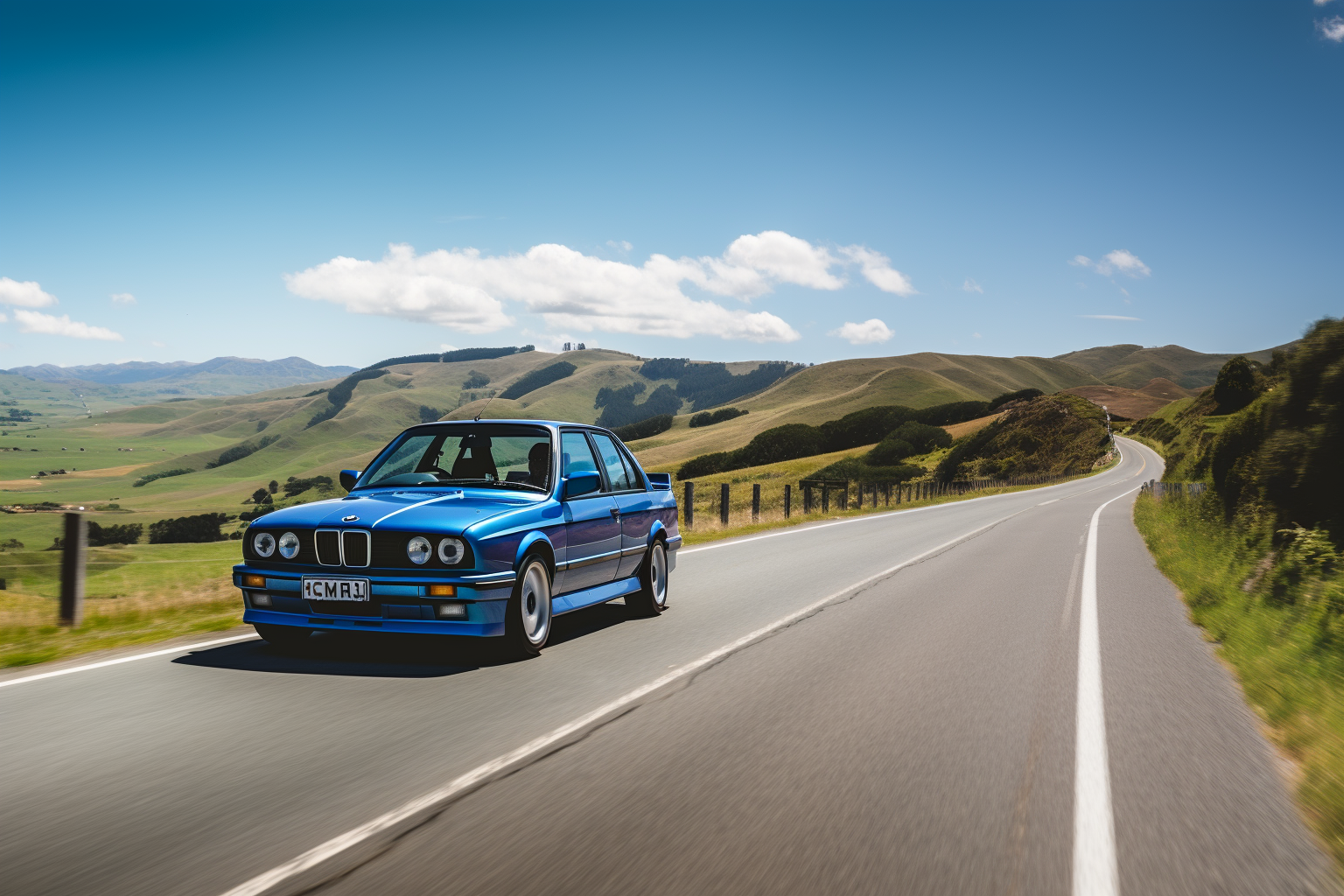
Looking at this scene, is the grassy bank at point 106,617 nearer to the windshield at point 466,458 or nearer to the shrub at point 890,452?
the windshield at point 466,458

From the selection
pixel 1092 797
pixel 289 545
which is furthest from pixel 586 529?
pixel 1092 797

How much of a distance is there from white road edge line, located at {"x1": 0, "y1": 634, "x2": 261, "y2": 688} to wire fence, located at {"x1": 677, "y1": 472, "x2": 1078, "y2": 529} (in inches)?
306

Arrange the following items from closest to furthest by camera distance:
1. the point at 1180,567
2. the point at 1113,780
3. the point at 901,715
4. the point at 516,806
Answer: the point at 516,806 → the point at 1113,780 → the point at 901,715 → the point at 1180,567

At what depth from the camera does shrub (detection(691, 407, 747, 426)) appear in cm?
18062

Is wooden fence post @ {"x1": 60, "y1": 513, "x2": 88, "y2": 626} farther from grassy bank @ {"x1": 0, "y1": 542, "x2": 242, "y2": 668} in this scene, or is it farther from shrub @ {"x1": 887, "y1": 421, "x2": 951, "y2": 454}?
shrub @ {"x1": 887, "y1": 421, "x2": 951, "y2": 454}

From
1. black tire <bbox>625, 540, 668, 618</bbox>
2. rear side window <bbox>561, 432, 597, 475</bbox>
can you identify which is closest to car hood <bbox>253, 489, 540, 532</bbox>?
rear side window <bbox>561, 432, 597, 475</bbox>

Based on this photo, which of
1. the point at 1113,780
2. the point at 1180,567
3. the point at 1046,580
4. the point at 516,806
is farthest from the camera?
the point at 1180,567

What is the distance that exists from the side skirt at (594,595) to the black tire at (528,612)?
0.53ft

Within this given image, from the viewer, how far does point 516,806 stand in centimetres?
388

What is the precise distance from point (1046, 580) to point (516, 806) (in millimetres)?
10894

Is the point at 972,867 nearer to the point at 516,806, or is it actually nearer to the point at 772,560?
the point at 516,806

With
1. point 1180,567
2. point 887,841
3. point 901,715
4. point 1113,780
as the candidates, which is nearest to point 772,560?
point 1180,567

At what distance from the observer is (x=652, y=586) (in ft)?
30.6

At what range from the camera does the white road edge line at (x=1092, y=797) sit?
3.36 metres
